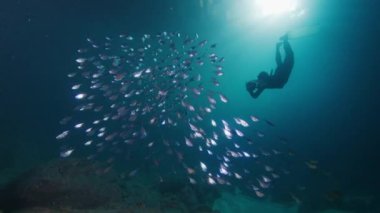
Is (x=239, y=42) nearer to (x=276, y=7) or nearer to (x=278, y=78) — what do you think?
(x=276, y=7)

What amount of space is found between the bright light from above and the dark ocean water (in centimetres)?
92

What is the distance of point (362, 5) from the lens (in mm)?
17672

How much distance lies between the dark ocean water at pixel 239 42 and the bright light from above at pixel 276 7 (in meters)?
0.92

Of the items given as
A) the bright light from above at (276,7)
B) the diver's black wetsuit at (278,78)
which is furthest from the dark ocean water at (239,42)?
the diver's black wetsuit at (278,78)

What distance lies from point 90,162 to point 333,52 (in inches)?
743

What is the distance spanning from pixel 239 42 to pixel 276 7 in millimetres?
8049

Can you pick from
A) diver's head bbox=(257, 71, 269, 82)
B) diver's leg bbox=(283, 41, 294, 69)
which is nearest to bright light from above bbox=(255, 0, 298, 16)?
diver's leg bbox=(283, 41, 294, 69)

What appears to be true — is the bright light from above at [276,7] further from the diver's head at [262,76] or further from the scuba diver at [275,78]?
the diver's head at [262,76]

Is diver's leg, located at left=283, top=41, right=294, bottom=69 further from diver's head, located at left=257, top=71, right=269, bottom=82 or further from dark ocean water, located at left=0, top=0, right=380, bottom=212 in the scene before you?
dark ocean water, located at left=0, top=0, right=380, bottom=212

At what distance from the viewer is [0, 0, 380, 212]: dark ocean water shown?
1950 centimetres

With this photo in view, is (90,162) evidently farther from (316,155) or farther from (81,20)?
(316,155)

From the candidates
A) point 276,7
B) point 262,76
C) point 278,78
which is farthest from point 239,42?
point 262,76

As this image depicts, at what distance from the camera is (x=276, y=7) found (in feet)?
69.7

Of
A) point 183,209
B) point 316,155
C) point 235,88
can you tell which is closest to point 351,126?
point 316,155
